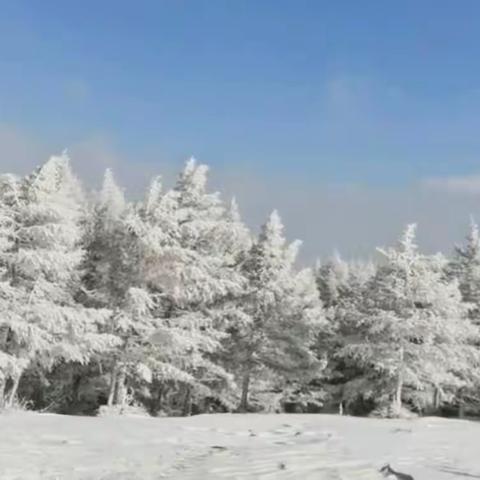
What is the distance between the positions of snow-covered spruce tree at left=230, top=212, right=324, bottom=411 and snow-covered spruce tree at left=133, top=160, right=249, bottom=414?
1165 millimetres

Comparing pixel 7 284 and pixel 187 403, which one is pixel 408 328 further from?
pixel 7 284

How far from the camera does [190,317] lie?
103 feet

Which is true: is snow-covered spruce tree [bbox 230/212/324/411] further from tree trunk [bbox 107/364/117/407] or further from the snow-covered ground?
the snow-covered ground

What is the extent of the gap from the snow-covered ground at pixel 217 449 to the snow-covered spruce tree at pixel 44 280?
8.36 metres

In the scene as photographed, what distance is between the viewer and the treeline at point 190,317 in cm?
2662

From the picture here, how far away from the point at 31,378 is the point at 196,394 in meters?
7.36

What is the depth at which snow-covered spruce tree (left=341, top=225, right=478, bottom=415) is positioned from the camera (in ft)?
114

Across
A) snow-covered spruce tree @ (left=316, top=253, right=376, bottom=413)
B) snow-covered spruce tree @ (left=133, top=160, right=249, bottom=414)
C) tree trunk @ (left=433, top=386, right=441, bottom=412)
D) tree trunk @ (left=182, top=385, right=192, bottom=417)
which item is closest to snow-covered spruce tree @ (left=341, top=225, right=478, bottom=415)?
snow-covered spruce tree @ (left=316, top=253, right=376, bottom=413)

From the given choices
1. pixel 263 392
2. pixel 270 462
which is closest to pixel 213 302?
pixel 263 392

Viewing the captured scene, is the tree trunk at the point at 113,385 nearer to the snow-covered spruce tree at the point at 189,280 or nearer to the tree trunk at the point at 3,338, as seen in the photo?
the snow-covered spruce tree at the point at 189,280

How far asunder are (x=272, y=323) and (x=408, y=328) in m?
6.14

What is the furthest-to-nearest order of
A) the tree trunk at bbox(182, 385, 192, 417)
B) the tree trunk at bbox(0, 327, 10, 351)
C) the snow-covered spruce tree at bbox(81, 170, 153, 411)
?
the tree trunk at bbox(182, 385, 192, 417) < the snow-covered spruce tree at bbox(81, 170, 153, 411) < the tree trunk at bbox(0, 327, 10, 351)

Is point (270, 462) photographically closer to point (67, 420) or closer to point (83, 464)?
point (83, 464)

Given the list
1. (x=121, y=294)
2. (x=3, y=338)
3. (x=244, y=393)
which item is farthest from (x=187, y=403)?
(x=3, y=338)
